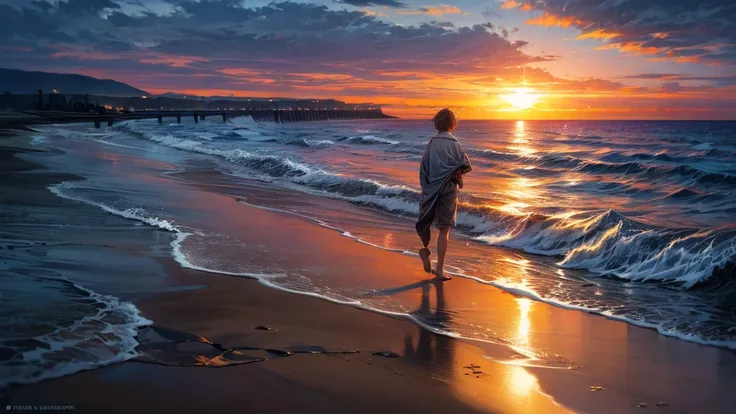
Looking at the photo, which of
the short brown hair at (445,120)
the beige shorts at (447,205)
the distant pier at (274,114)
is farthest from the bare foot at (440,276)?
the distant pier at (274,114)

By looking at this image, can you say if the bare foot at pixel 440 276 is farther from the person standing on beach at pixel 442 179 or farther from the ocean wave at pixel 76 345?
the ocean wave at pixel 76 345

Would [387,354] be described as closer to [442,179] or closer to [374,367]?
[374,367]

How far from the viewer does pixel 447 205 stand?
20.4ft

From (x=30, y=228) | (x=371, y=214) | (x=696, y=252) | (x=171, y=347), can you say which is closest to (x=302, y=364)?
(x=171, y=347)

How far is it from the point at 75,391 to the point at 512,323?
311 cm

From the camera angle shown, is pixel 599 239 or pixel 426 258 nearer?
pixel 426 258

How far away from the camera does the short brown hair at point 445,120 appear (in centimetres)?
625

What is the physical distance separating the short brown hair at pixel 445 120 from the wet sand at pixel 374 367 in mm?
1768

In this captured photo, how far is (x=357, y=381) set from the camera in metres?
3.28

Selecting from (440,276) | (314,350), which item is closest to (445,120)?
(440,276)

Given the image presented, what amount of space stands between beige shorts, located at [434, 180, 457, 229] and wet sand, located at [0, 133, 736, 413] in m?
0.98

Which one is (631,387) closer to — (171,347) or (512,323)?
(512,323)

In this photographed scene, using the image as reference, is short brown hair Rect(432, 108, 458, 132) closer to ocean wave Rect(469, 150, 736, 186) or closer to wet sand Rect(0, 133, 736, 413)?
wet sand Rect(0, 133, 736, 413)

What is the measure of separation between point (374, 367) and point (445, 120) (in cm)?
335
